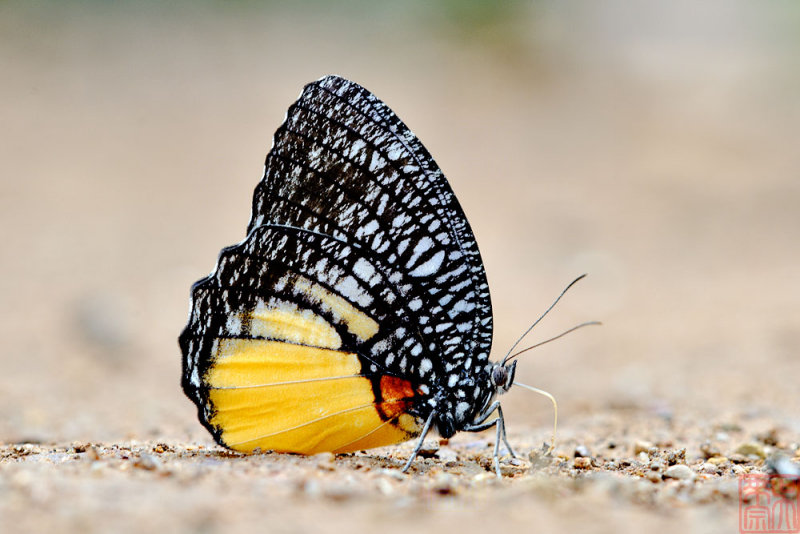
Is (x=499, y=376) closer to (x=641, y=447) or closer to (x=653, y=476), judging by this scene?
(x=653, y=476)

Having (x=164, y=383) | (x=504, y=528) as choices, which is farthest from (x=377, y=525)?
(x=164, y=383)

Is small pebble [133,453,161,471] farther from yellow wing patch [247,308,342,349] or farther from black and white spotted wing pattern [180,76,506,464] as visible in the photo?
yellow wing patch [247,308,342,349]

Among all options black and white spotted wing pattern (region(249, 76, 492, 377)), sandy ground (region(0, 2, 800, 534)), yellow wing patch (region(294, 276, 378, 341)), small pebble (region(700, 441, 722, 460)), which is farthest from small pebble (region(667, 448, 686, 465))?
yellow wing patch (region(294, 276, 378, 341))

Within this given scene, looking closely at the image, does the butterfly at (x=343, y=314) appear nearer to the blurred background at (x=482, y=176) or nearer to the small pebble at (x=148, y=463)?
the small pebble at (x=148, y=463)

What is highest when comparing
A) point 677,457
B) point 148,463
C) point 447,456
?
point 677,457

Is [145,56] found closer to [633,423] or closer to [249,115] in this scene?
[249,115]

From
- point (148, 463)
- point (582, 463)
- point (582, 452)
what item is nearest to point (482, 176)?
point (582, 452)

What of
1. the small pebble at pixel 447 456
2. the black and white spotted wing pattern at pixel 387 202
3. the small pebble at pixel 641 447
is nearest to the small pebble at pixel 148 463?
the black and white spotted wing pattern at pixel 387 202
